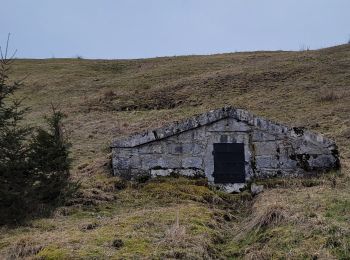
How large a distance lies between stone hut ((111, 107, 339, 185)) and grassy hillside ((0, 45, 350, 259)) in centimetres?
49

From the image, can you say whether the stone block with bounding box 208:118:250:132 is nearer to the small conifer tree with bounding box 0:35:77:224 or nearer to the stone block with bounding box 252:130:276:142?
the stone block with bounding box 252:130:276:142

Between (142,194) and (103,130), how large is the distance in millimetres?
10452

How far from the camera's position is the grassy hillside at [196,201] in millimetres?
7879

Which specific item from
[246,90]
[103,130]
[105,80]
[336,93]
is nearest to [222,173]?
[103,130]

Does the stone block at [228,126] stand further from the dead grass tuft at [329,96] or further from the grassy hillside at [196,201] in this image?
the dead grass tuft at [329,96]

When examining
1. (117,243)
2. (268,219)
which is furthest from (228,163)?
(117,243)

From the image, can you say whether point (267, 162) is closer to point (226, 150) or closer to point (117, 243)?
point (226, 150)

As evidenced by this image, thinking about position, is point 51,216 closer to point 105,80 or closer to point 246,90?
point 246,90

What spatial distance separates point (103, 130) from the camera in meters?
22.4

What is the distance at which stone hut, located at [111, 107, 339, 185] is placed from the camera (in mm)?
13148

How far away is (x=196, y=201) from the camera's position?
39.0 ft

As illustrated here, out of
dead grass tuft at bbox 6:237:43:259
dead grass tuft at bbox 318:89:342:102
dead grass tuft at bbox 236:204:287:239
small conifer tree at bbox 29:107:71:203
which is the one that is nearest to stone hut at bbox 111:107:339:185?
small conifer tree at bbox 29:107:71:203

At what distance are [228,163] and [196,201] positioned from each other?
1.86m

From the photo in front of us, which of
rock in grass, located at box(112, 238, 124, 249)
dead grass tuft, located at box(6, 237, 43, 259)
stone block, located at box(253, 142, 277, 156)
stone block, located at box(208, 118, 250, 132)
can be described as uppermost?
stone block, located at box(208, 118, 250, 132)
